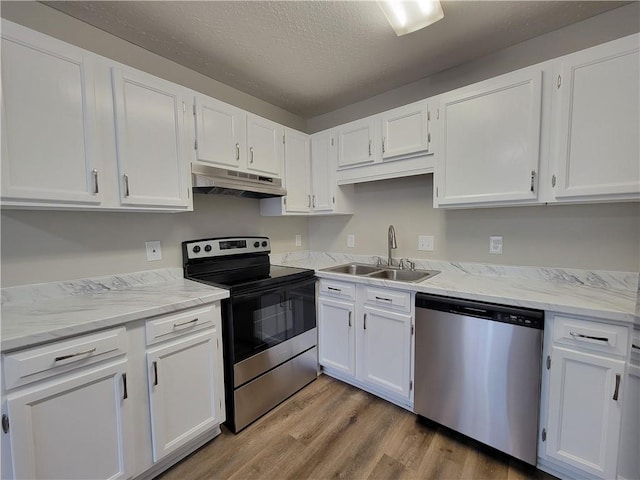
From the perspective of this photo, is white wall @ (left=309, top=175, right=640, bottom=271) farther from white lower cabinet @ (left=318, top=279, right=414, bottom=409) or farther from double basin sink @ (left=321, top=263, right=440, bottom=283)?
white lower cabinet @ (left=318, top=279, right=414, bottom=409)

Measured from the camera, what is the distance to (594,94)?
4.46 ft

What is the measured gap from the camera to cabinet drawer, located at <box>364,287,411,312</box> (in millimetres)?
1782

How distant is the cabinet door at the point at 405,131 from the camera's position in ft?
6.35

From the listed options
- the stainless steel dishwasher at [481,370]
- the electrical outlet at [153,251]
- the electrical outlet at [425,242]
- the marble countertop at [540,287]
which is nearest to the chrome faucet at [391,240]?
the electrical outlet at [425,242]

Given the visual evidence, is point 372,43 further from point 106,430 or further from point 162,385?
point 106,430

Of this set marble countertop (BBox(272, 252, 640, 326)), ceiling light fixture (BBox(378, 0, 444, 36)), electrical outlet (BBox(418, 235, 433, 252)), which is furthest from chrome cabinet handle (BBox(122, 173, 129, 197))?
electrical outlet (BBox(418, 235, 433, 252))

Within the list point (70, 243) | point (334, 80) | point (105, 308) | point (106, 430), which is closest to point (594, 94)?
point (334, 80)

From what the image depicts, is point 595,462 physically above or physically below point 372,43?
below

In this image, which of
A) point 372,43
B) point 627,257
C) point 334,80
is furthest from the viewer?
point 334,80

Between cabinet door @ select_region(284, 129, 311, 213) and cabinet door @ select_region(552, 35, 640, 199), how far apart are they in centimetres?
184

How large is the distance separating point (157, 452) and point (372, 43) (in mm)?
2715

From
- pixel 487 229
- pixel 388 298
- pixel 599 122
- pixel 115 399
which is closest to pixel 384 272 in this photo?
pixel 388 298

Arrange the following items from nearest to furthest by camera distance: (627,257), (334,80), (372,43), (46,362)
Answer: (46,362) → (627,257) → (372,43) → (334,80)

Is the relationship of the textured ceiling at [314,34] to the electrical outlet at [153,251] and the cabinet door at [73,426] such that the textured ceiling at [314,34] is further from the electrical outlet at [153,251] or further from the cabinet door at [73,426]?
the cabinet door at [73,426]
